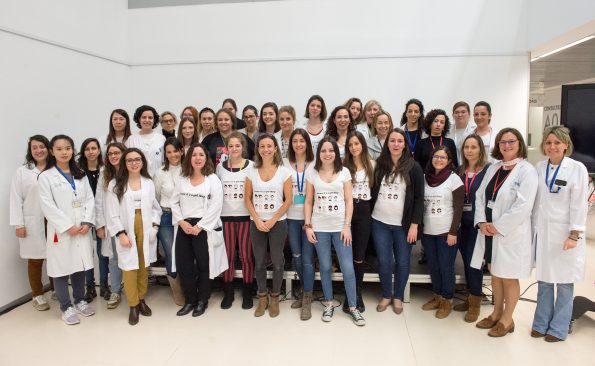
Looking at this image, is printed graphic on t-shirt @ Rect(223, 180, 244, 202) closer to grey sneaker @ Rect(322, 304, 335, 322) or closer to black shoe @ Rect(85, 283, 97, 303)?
grey sneaker @ Rect(322, 304, 335, 322)

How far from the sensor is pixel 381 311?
3156 millimetres

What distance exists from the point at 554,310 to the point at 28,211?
14.4 feet

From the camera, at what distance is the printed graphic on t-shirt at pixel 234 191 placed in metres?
3.07

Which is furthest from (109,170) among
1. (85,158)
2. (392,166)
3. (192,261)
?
(392,166)

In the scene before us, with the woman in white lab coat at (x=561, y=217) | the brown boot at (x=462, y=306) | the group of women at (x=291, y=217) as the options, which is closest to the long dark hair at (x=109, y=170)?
the group of women at (x=291, y=217)

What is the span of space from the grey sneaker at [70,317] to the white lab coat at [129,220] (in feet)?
2.00

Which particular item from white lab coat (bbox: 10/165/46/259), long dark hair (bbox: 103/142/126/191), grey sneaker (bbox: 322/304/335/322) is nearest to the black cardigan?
grey sneaker (bbox: 322/304/335/322)

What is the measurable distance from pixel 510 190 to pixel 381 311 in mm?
1446

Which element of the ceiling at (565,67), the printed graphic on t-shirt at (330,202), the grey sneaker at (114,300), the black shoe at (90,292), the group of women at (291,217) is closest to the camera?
the group of women at (291,217)

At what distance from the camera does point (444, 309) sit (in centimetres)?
306

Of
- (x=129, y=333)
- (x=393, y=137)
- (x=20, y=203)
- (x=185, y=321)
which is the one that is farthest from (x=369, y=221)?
(x=20, y=203)

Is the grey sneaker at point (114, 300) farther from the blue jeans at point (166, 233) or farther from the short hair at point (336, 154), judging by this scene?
the short hair at point (336, 154)

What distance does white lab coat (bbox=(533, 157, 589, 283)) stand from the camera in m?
2.45

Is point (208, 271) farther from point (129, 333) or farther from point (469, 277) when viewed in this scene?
point (469, 277)
